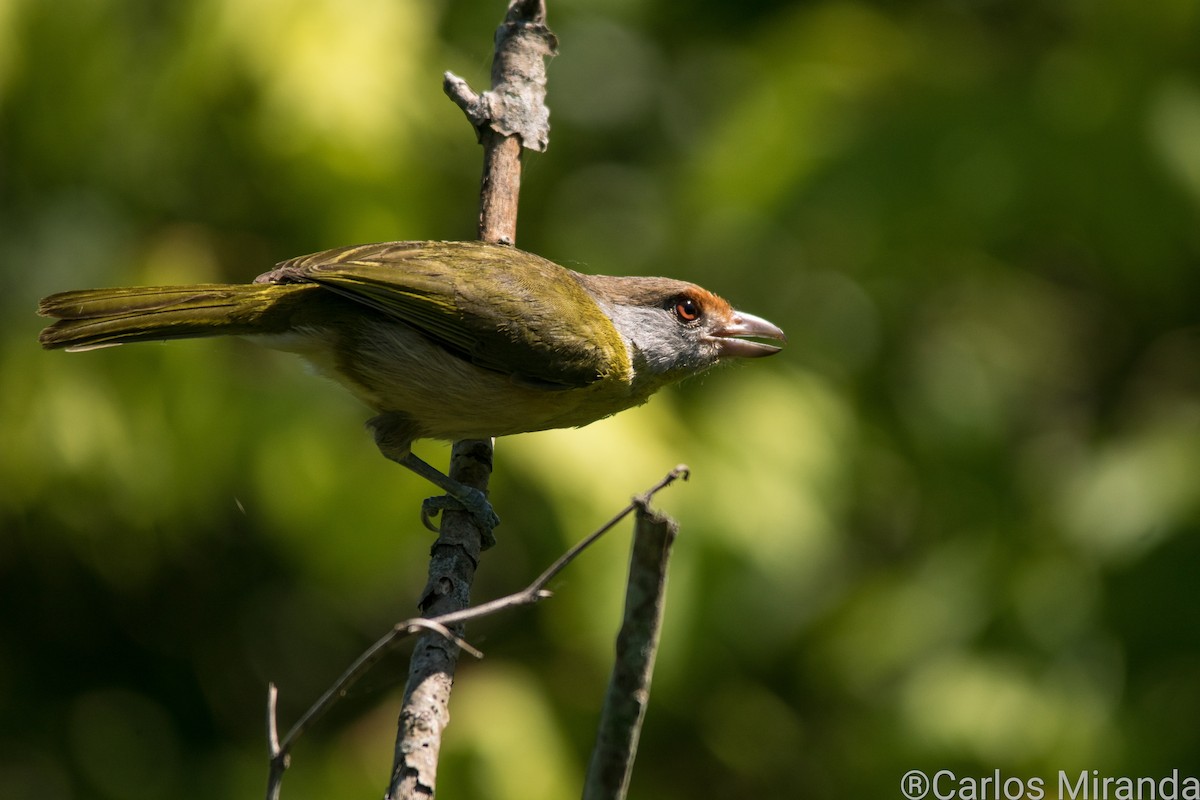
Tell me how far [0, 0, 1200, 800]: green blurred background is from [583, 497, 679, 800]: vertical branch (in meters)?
2.29

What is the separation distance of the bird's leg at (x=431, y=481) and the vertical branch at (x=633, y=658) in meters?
1.98

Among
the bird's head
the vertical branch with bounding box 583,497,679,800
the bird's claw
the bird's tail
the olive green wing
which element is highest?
the bird's head

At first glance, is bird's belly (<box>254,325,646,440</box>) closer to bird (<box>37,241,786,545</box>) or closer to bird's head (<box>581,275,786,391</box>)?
bird (<box>37,241,786,545</box>)

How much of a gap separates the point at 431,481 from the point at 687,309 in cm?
130

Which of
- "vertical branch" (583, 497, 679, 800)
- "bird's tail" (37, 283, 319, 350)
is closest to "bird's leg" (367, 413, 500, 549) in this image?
"bird's tail" (37, 283, 319, 350)

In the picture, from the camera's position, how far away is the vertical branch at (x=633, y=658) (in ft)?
5.99

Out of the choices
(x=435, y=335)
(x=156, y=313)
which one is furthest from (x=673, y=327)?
(x=156, y=313)

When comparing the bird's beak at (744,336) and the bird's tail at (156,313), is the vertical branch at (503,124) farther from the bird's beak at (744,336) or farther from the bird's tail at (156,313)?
the bird's beak at (744,336)

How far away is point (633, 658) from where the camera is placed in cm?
186

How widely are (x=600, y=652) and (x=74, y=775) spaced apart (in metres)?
2.38

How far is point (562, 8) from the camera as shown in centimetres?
596

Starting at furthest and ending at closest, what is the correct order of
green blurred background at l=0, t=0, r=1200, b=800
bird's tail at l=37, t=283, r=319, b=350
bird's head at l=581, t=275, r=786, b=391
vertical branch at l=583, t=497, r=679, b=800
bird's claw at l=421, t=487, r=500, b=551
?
bird's head at l=581, t=275, r=786, b=391 → green blurred background at l=0, t=0, r=1200, b=800 → bird's claw at l=421, t=487, r=500, b=551 → bird's tail at l=37, t=283, r=319, b=350 → vertical branch at l=583, t=497, r=679, b=800

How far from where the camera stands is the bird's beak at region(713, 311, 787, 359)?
4605mm

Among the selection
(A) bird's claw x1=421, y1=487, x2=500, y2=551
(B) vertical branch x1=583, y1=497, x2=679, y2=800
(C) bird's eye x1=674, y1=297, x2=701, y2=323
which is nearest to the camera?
(B) vertical branch x1=583, y1=497, x2=679, y2=800
